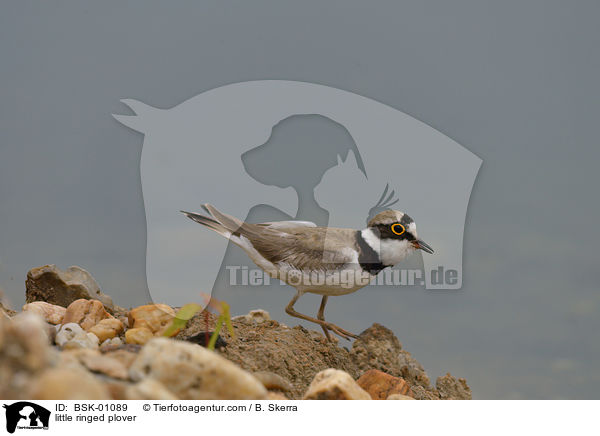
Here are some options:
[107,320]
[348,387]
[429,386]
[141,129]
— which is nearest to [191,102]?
[141,129]

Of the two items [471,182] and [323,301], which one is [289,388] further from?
[471,182]

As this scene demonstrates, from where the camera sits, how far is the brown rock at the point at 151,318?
187 inches

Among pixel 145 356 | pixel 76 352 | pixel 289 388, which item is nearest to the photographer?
pixel 145 356

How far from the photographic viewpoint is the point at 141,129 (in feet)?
16.5

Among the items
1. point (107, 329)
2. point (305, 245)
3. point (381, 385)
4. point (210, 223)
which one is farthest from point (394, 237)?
point (107, 329)

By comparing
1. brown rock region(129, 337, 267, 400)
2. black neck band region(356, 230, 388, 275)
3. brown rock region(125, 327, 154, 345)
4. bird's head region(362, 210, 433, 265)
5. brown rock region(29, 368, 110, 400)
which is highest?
bird's head region(362, 210, 433, 265)

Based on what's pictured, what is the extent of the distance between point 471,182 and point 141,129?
305cm

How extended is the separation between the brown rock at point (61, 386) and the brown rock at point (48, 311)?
9.36 feet

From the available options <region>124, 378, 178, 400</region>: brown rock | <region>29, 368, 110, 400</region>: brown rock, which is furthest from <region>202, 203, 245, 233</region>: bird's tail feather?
<region>29, 368, 110, 400</region>: brown rock

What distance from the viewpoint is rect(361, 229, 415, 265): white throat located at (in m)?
5.02

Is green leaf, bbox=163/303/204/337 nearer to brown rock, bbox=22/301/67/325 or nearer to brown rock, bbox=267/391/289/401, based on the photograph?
brown rock, bbox=267/391/289/401

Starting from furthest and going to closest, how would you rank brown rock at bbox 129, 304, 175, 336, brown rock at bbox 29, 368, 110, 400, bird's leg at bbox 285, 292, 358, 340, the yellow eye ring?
1. bird's leg at bbox 285, 292, 358, 340
2. the yellow eye ring
3. brown rock at bbox 129, 304, 175, 336
4. brown rock at bbox 29, 368, 110, 400

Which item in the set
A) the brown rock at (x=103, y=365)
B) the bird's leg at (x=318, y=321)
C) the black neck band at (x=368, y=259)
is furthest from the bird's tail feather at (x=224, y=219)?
the brown rock at (x=103, y=365)
